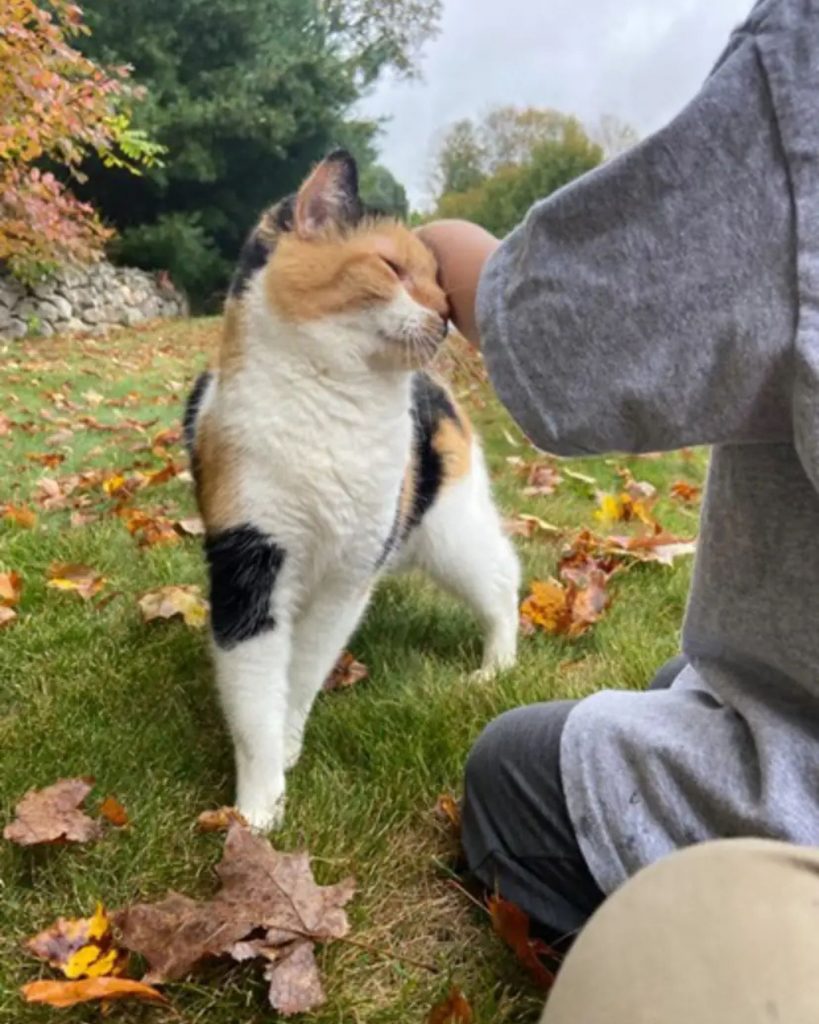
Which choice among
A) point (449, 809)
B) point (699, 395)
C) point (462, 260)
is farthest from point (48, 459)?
point (699, 395)

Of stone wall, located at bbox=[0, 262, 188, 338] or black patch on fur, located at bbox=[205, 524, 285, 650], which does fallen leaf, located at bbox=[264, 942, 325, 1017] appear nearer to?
black patch on fur, located at bbox=[205, 524, 285, 650]

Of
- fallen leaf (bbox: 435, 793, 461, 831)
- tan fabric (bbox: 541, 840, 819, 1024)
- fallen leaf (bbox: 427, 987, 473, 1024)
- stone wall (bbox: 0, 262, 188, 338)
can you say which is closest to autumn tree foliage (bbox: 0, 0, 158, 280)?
stone wall (bbox: 0, 262, 188, 338)

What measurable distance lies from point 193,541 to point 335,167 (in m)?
1.33

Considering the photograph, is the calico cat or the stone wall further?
the stone wall

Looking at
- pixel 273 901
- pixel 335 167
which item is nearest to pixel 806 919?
pixel 273 901

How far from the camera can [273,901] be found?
1.14 meters

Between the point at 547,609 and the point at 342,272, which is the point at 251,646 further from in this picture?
the point at 547,609

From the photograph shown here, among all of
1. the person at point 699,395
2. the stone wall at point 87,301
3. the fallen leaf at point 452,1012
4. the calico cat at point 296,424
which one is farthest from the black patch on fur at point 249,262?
the stone wall at point 87,301

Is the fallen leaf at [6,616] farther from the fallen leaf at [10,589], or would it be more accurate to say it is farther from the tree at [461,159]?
the tree at [461,159]

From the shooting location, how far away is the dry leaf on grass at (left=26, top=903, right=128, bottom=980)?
41.6 inches

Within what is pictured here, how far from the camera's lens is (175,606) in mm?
1998

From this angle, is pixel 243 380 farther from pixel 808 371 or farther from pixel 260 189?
pixel 260 189

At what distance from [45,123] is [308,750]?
492cm

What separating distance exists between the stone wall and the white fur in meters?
8.30
